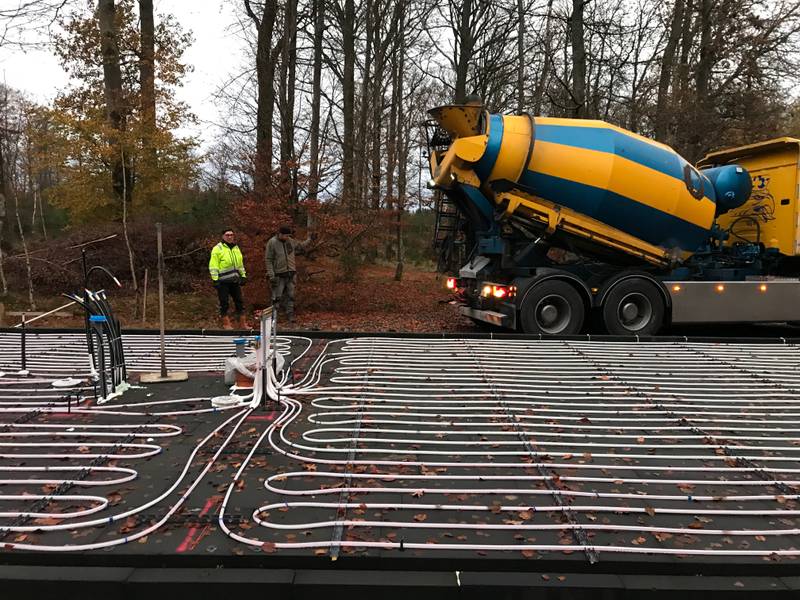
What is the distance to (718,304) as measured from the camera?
30.5ft

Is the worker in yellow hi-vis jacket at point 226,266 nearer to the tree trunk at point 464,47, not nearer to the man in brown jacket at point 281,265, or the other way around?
the man in brown jacket at point 281,265

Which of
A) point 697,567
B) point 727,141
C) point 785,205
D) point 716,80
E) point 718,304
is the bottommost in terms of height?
point 697,567

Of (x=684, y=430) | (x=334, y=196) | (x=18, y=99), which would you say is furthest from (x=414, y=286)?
(x=18, y=99)

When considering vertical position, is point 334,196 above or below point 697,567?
above

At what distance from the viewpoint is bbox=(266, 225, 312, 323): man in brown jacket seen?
9688 mm

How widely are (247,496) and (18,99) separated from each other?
26.4m

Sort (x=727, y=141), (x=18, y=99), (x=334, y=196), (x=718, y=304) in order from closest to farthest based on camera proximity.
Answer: (x=718, y=304) < (x=334, y=196) < (x=727, y=141) < (x=18, y=99)

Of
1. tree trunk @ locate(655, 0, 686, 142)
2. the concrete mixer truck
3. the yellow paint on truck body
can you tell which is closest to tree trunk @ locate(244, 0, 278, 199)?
the concrete mixer truck

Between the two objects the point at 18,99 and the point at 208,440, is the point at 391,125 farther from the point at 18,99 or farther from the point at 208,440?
the point at 208,440

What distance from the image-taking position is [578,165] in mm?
8109

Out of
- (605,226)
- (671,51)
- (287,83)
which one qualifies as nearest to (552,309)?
(605,226)

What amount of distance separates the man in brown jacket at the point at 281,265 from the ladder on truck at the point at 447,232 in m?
2.74

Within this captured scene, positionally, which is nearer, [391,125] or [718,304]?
[718,304]

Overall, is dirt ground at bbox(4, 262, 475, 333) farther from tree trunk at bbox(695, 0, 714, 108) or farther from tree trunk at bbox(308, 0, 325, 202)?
tree trunk at bbox(695, 0, 714, 108)
